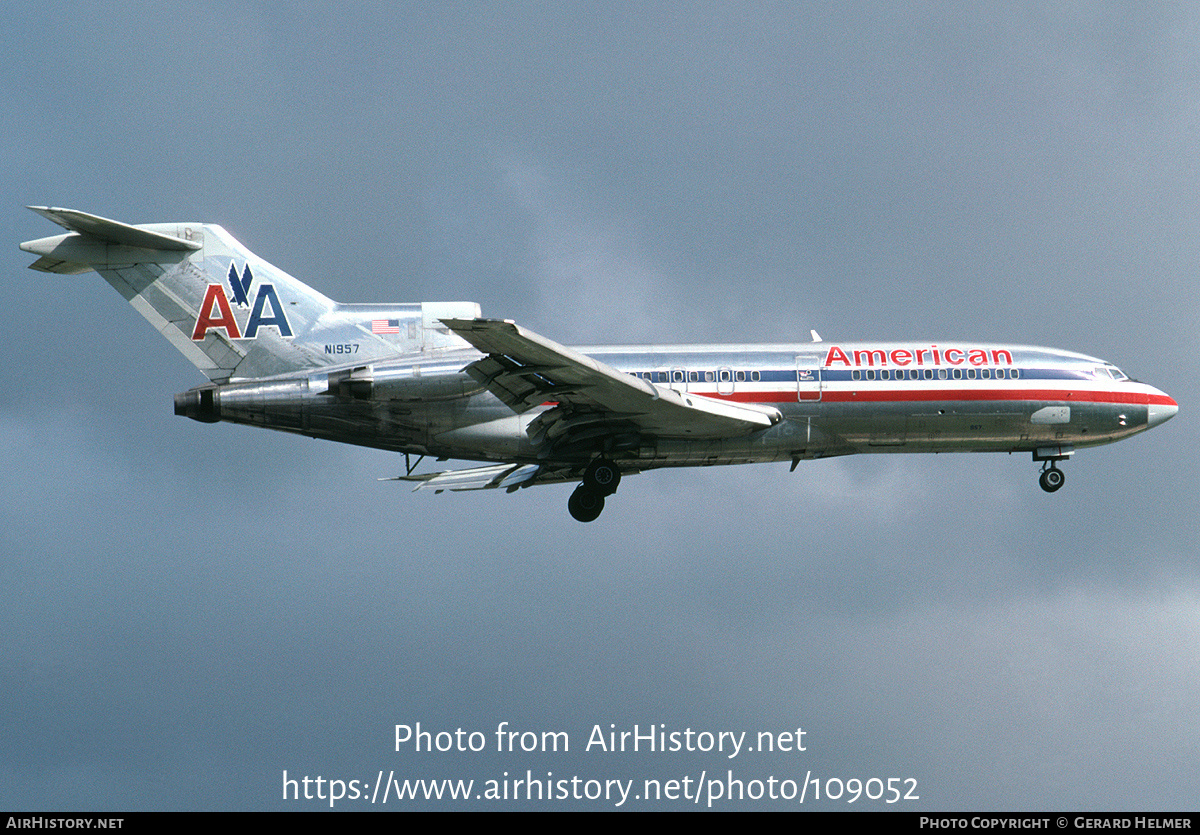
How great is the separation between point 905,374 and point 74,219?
2046cm

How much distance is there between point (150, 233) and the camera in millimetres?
33219

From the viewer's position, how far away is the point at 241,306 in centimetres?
3375

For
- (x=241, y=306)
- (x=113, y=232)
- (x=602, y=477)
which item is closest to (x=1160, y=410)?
(x=602, y=477)

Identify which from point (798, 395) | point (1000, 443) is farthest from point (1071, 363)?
point (798, 395)

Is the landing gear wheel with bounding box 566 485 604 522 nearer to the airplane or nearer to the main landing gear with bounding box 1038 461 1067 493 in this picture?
the airplane

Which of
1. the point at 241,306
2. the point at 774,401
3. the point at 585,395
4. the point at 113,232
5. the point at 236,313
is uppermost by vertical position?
the point at 113,232

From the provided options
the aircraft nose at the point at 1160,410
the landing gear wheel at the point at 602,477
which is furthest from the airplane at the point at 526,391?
the aircraft nose at the point at 1160,410

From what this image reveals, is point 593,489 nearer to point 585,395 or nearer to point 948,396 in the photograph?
point 585,395

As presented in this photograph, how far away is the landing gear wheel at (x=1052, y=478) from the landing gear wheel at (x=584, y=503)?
12.1 metres

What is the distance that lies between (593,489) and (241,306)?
32.8 feet

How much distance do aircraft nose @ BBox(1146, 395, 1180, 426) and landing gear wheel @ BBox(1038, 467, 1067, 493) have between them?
9.14 feet

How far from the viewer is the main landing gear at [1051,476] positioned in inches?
1409

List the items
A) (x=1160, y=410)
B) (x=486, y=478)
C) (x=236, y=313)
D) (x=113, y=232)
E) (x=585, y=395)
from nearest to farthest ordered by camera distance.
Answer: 1. (x=585, y=395)
2. (x=113, y=232)
3. (x=236, y=313)
4. (x=1160, y=410)
5. (x=486, y=478)

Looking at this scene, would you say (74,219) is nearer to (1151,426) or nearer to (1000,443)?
(1000,443)
